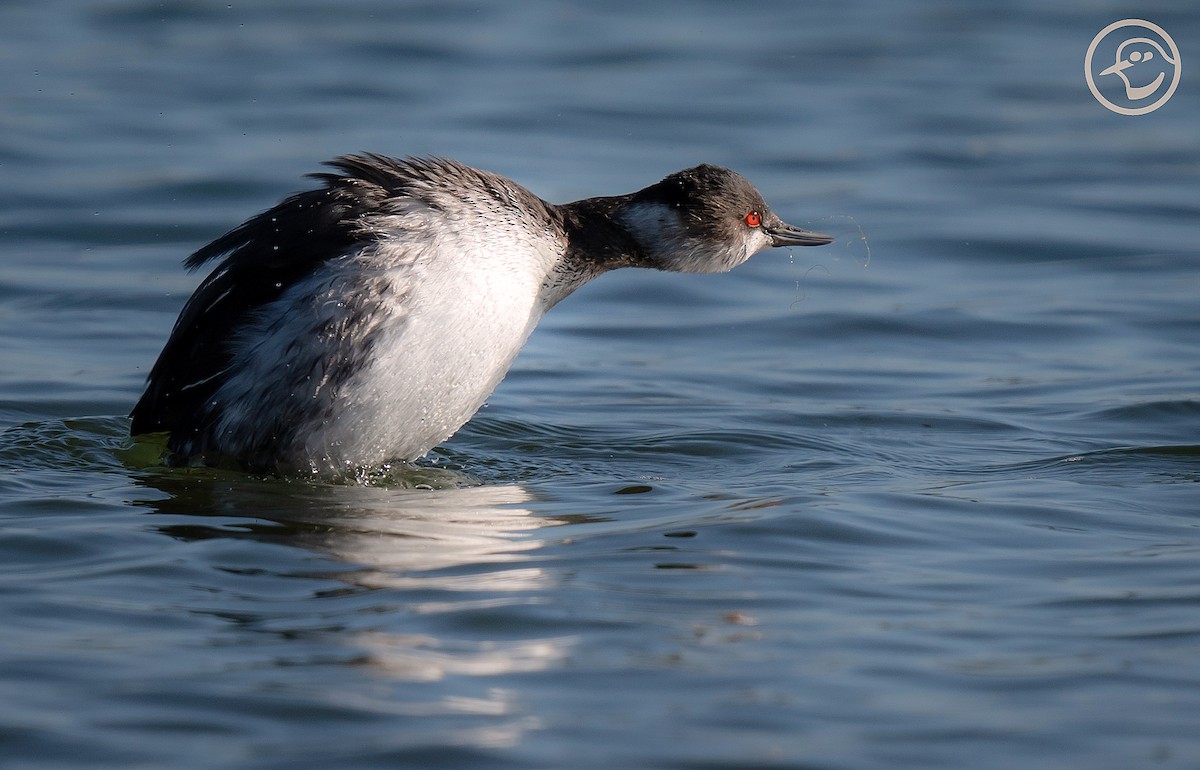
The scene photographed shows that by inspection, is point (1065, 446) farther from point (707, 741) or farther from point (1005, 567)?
point (707, 741)

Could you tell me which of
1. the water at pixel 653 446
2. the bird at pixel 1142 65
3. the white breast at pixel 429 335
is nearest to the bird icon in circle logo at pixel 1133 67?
the bird at pixel 1142 65

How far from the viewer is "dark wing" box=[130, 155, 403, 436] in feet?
22.7

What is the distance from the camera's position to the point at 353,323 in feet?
22.4

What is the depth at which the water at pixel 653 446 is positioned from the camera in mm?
4367

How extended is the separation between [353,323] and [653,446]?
5.79 ft

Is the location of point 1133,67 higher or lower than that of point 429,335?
higher

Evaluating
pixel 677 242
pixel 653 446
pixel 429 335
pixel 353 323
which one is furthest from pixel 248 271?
pixel 677 242

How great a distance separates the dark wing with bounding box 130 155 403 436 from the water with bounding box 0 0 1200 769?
35 centimetres

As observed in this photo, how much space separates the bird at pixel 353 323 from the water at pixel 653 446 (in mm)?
249

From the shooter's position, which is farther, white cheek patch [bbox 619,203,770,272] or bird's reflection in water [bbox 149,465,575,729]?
white cheek patch [bbox 619,203,770,272]

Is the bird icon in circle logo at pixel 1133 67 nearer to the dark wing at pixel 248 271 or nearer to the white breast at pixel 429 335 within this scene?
the white breast at pixel 429 335

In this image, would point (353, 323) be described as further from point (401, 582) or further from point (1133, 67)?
point (1133, 67)

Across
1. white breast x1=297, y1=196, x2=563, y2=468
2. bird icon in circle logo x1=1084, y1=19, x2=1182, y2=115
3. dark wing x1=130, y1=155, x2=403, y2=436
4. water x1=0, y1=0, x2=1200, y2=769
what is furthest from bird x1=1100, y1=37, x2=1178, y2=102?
dark wing x1=130, y1=155, x2=403, y2=436

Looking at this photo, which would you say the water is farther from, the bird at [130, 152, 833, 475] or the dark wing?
the dark wing
